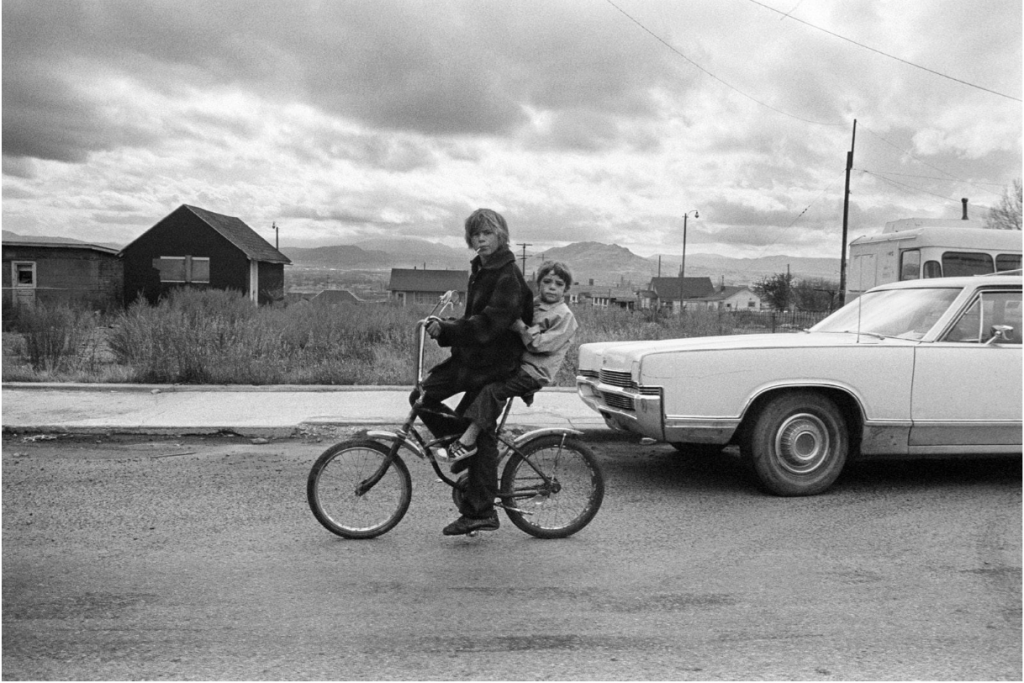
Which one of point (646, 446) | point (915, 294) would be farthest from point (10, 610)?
point (915, 294)

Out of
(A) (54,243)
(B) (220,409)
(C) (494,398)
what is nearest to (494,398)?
(C) (494,398)

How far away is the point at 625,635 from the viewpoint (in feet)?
12.5

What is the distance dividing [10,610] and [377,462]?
186cm

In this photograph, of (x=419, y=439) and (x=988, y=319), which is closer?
(x=419, y=439)

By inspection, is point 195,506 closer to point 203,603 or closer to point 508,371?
point 203,603

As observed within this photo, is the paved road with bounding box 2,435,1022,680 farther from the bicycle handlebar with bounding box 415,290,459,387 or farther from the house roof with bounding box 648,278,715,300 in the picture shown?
the house roof with bounding box 648,278,715,300

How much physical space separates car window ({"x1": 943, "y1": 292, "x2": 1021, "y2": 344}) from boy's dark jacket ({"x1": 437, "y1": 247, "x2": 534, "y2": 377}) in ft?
11.2

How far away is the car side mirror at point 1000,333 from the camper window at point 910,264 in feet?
30.5

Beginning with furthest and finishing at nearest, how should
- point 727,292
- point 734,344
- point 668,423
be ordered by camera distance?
1. point 727,292
2. point 734,344
3. point 668,423

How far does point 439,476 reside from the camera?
510 centimetres

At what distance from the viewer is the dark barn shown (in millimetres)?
45906

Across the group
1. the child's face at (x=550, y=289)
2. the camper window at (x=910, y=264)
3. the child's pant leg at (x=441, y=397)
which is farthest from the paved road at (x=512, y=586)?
the camper window at (x=910, y=264)

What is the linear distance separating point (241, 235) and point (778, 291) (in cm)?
5076

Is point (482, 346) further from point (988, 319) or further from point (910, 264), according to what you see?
point (910, 264)
